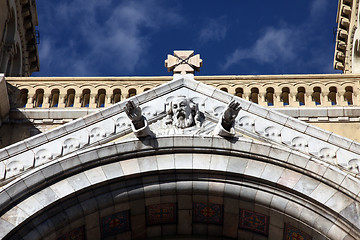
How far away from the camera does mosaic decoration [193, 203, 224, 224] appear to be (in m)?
14.2

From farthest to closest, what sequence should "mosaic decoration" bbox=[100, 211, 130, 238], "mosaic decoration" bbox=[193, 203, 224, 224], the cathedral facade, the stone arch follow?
"mosaic decoration" bbox=[193, 203, 224, 224] → "mosaic decoration" bbox=[100, 211, 130, 238] → the cathedral facade → the stone arch

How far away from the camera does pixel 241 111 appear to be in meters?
14.7

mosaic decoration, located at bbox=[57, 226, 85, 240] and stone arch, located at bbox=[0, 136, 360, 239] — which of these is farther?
mosaic decoration, located at bbox=[57, 226, 85, 240]

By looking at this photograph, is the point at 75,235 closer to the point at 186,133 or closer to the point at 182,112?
the point at 186,133

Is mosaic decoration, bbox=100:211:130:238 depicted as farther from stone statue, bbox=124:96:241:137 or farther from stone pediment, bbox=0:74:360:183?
stone statue, bbox=124:96:241:137

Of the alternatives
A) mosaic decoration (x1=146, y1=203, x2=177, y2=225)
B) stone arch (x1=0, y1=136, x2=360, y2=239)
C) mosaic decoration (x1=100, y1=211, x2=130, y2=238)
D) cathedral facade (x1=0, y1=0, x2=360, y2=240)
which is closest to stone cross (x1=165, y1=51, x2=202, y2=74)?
cathedral facade (x1=0, y1=0, x2=360, y2=240)

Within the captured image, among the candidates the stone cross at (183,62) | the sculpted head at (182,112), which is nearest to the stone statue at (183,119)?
the sculpted head at (182,112)

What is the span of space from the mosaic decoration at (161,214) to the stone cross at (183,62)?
3.37m

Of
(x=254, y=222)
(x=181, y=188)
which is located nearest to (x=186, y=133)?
(x=181, y=188)

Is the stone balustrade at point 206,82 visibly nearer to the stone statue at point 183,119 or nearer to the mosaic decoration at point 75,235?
the stone statue at point 183,119

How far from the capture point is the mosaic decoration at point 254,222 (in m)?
14.0

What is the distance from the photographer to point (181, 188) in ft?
46.0

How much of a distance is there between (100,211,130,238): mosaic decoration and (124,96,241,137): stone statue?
1651mm

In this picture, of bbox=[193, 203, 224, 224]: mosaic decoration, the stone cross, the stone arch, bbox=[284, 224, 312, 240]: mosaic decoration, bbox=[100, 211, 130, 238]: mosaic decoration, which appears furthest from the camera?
the stone cross
